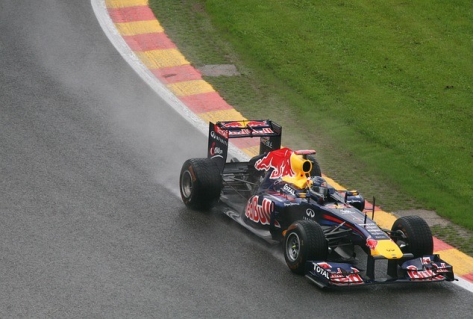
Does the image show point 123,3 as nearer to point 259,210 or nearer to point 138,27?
point 138,27

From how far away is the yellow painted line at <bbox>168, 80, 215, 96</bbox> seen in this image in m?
18.5

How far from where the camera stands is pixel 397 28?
21266mm

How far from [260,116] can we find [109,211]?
4.23 meters

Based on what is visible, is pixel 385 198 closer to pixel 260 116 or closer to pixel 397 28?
pixel 260 116

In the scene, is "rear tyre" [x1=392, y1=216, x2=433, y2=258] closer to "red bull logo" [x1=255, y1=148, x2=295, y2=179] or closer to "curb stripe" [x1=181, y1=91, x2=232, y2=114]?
"red bull logo" [x1=255, y1=148, x2=295, y2=179]

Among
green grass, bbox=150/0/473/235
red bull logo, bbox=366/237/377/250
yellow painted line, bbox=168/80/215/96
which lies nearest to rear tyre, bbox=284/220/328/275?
red bull logo, bbox=366/237/377/250

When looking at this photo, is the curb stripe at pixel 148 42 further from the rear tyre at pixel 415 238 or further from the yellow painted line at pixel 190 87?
the rear tyre at pixel 415 238

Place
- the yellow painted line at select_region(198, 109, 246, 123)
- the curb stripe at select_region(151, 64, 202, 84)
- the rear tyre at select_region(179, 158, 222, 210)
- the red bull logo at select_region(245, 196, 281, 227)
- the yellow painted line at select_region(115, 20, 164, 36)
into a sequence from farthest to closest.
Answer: the yellow painted line at select_region(115, 20, 164, 36)
the curb stripe at select_region(151, 64, 202, 84)
the yellow painted line at select_region(198, 109, 246, 123)
the rear tyre at select_region(179, 158, 222, 210)
the red bull logo at select_region(245, 196, 281, 227)

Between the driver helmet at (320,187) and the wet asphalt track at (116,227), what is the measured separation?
924 mm

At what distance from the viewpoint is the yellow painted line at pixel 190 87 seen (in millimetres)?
18531

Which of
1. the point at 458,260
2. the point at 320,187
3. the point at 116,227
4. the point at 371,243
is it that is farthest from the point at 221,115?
the point at 371,243

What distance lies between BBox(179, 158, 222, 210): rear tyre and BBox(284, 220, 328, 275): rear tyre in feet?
6.02

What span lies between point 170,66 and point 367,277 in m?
8.03

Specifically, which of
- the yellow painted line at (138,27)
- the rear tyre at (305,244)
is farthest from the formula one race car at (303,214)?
the yellow painted line at (138,27)
